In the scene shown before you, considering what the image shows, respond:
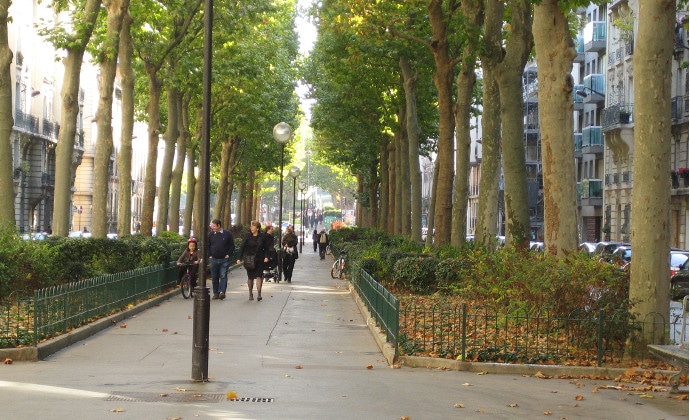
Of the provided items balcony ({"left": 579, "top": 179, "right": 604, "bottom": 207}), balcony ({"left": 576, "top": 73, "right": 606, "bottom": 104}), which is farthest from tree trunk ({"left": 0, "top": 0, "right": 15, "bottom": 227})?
balcony ({"left": 579, "top": 179, "right": 604, "bottom": 207})

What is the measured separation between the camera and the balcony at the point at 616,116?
60.4 metres

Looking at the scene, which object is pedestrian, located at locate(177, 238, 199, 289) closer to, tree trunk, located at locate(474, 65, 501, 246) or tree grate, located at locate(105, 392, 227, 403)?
tree trunk, located at locate(474, 65, 501, 246)

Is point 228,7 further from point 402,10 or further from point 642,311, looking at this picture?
point 642,311

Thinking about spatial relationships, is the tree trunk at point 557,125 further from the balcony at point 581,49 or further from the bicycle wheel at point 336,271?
the balcony at point 581,49

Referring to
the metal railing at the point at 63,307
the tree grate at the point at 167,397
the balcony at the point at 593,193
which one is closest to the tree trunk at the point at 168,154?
the metal railing at the point at 63,307

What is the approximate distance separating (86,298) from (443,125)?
13586 millimetres

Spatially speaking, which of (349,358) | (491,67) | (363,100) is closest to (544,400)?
(349,358)

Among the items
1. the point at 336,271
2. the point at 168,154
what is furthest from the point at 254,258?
the point at 168,154

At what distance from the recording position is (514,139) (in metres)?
21.9

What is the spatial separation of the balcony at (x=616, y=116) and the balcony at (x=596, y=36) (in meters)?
5.75

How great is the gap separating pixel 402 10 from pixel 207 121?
1939 centimetres

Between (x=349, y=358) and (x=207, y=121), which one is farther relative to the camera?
(x=349, y=358)

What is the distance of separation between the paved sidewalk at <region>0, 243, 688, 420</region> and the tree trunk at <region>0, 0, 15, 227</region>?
579 cm

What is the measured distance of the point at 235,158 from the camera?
221 ft
